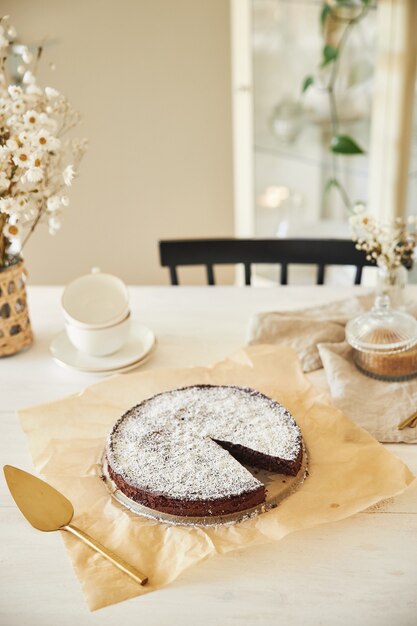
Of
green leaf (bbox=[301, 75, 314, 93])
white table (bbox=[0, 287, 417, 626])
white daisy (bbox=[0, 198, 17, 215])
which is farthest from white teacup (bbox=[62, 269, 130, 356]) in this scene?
green leaf (bbox=[301, 75, 314, 93])

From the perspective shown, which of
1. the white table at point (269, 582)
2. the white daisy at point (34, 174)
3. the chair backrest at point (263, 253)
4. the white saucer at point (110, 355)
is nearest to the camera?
the white table at point (269, 582)

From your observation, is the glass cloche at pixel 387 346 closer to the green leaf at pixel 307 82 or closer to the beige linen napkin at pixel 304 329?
the beige linen napkin at pixel 304 329

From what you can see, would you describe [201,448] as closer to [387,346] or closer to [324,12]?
[387,346]

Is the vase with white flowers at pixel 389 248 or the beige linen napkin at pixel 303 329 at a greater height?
the vase with white flowers at pixel 389 248

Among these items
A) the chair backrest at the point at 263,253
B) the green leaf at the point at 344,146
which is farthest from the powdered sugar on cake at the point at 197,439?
the green leaf at the point at 344,146

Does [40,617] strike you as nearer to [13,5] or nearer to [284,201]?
[284,201]

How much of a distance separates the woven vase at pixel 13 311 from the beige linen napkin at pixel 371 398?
67 cm

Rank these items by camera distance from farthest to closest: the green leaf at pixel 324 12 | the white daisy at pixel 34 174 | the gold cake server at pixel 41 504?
the green leaf at pixel 324 12 → the white daisy at pixel 34 174 → the gold cake server at pixel 41 504

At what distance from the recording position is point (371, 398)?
4.09 feet

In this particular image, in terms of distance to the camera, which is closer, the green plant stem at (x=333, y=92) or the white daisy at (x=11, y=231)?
the white daisy at (x=11, y=231)

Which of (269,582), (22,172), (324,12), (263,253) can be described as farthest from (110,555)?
(324,12)

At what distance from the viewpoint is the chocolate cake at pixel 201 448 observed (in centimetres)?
97

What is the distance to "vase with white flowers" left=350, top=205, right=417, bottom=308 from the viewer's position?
1.36 meters

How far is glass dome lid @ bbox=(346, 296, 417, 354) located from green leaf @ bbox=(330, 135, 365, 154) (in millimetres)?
1558
